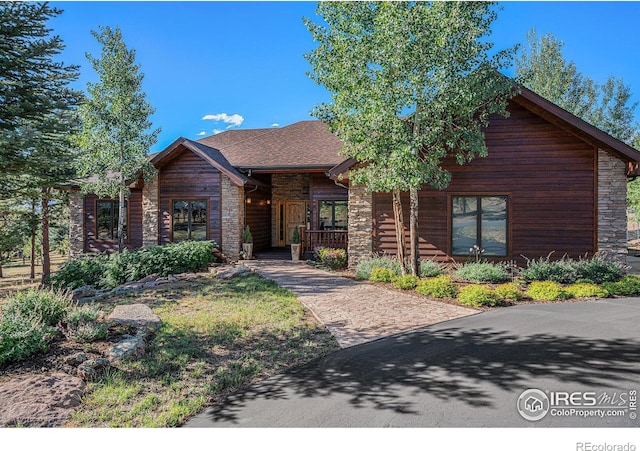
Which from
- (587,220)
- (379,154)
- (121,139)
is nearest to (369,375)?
(379,154)

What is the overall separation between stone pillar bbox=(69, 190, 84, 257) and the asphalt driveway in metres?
15.4

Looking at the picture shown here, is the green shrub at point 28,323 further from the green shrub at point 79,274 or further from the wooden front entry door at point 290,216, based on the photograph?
the wooden front entry door at point 290,216

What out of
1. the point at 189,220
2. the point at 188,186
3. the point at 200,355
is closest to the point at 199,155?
the point at 188,186

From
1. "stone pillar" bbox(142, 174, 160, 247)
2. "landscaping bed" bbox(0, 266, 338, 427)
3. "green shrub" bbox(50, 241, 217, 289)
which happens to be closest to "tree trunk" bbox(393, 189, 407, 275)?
"landscaping bed" bbox(0, 266, 338, 427)

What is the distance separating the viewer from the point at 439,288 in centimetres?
827

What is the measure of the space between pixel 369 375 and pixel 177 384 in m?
2.15

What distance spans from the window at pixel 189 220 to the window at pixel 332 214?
4.66 m

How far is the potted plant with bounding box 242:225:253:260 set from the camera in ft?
47.8

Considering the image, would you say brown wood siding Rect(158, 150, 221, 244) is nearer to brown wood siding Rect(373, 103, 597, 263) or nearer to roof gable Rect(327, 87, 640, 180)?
brown wood siding Rect(373, 103, 597, 263)

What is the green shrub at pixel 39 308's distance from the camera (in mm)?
5000

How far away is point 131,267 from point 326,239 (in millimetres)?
6661

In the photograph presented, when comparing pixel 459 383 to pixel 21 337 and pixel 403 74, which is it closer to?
pixel 21 337

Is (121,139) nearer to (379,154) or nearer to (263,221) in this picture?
(263,221)

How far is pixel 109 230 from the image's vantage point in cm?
1595
